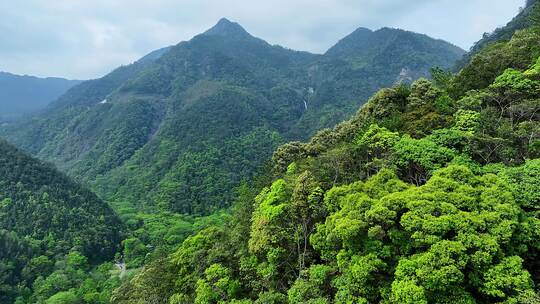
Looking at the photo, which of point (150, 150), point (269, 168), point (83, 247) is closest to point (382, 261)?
point (269, 168)

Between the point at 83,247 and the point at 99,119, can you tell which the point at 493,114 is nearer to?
the point at 83,247

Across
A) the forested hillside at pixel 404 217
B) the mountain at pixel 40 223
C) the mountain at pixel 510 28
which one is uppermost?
the mountain at pixel 510 28

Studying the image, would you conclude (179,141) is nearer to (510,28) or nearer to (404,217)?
(510,28)

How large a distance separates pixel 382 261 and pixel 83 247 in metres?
66.4

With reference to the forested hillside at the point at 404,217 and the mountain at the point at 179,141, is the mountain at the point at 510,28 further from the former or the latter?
the mountain at the point at 179,141

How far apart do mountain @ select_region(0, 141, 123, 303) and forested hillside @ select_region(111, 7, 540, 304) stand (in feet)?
122

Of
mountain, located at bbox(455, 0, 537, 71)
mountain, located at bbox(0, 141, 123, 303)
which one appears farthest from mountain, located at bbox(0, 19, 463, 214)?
mountain, located at bbox(455, 0, 537, 71)

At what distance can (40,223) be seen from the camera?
230ft

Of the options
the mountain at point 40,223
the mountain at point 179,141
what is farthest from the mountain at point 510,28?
the mountain at point 40,223

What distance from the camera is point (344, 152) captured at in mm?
25391

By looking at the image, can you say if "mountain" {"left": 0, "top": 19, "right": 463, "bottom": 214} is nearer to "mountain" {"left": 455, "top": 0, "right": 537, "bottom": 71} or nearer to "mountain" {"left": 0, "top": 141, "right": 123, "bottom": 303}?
"mountain" {"left": 0, "top": 141, "right": 123, "bottom": 303}

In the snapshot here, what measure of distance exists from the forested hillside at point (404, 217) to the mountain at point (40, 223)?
122 ft

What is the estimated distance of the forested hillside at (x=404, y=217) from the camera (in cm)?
1306

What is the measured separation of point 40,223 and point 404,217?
73.8 metres
